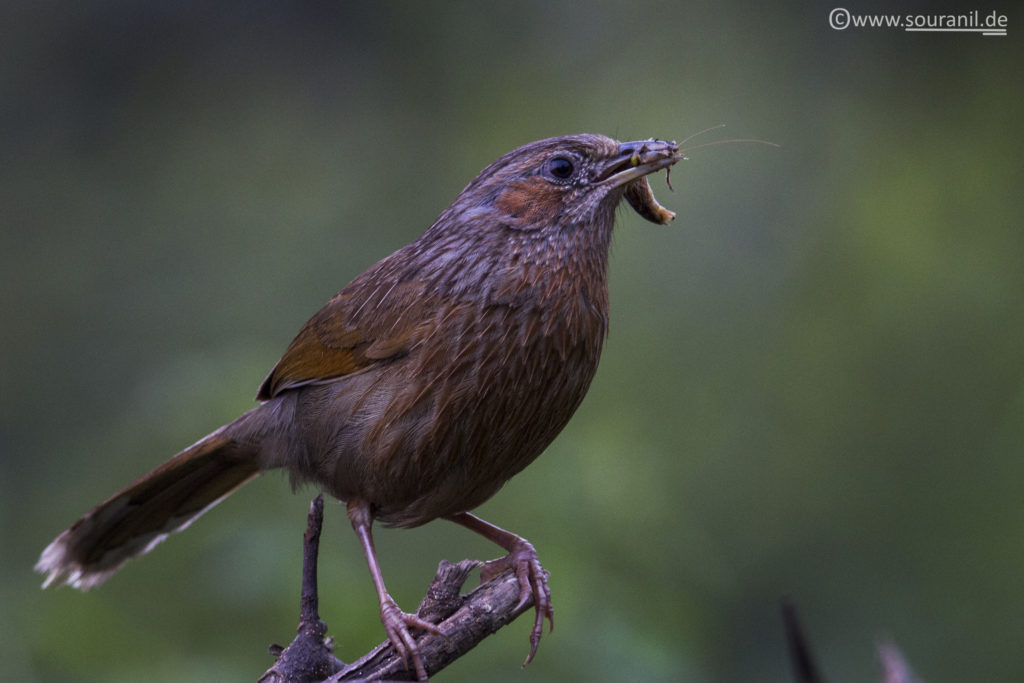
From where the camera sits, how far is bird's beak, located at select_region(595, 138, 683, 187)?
159 inches

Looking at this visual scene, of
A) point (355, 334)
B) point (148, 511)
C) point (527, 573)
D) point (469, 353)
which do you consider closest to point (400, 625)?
point (527, 573)

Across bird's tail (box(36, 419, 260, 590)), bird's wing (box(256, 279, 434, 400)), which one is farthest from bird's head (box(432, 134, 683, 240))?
bird's tail (box(36, 419, 260, 590))

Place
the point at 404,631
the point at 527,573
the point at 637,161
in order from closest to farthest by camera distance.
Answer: the point at 404,631 < the point at 637,161 < the point at 527,573

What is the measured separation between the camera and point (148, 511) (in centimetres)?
480

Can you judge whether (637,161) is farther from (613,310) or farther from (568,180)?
(613,310)

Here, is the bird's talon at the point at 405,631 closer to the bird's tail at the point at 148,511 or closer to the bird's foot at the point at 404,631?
the bird's foot at the point at 404,631

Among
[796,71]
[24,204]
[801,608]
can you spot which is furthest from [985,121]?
[24,204]

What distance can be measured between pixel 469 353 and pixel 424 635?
895 mm

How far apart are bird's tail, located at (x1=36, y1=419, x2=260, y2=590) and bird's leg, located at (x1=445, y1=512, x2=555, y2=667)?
1.02 metres

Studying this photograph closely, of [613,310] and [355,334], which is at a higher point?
[355,334]

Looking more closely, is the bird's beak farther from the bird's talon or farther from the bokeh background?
the bird's talon

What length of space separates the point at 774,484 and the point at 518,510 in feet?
5.12

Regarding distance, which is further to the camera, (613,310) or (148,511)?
(613,310)

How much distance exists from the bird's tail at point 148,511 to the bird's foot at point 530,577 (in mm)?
1052
